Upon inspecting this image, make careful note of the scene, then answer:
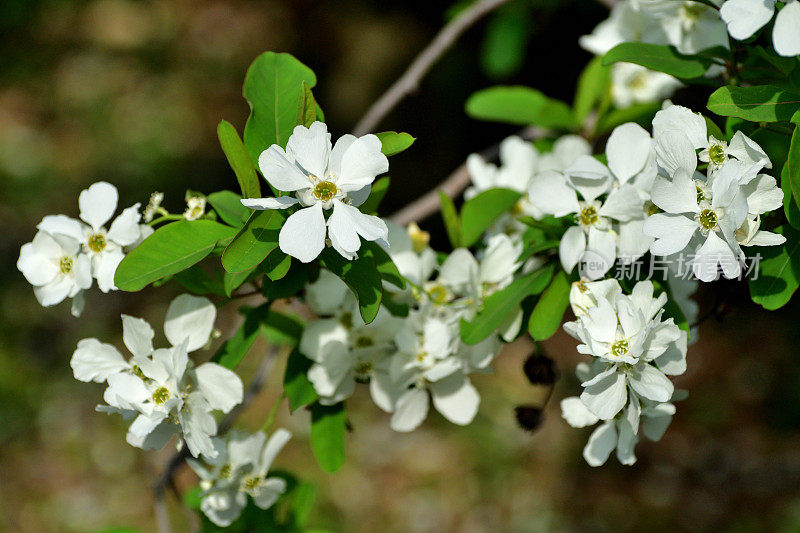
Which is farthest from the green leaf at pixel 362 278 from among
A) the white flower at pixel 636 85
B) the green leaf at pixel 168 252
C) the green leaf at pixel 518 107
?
the white flower at pixel 636 85

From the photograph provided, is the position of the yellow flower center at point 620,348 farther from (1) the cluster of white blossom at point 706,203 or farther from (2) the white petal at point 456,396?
(2) the white petal at point 456,396

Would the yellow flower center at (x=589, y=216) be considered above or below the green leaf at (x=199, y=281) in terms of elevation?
above

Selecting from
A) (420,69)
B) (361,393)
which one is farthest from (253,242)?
(361,393)

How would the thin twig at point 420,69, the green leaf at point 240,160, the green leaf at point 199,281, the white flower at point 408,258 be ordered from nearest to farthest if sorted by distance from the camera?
the green leaf at point 240,160
the green leaf at point 199,281
the white flower at point 408,258
the thin twig at point 420,69

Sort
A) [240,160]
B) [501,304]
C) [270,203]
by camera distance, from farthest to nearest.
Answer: [501,304] → [240,160] → [270,203]

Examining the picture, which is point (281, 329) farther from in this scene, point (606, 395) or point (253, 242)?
point (606, 395)

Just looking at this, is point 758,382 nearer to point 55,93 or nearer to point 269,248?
point 269,248
